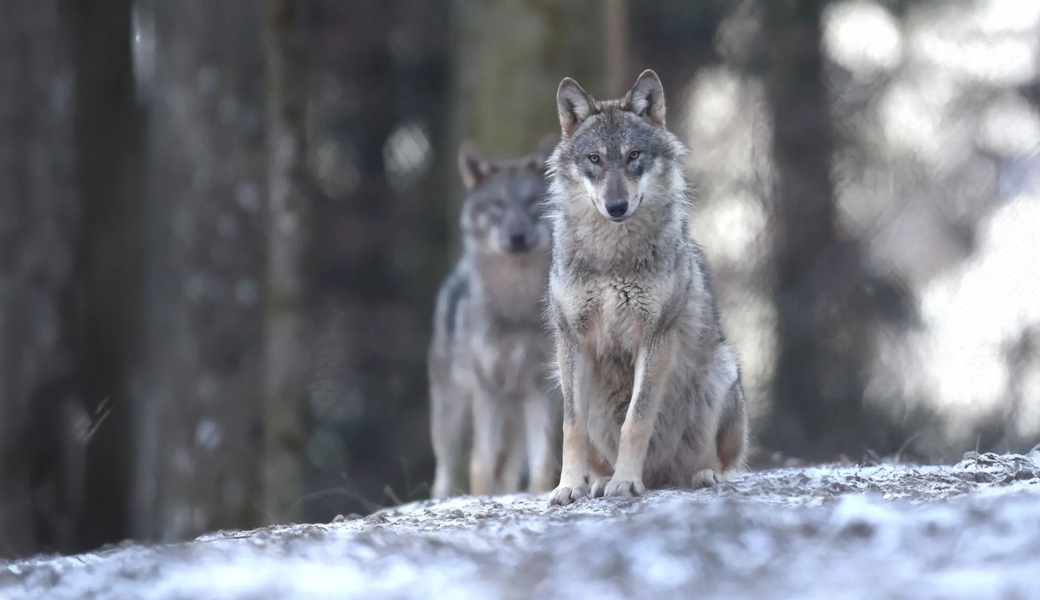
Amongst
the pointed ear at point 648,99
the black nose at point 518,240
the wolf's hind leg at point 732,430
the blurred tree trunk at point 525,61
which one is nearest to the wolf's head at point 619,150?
the pointed ear at point 648,99

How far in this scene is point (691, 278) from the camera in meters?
5.72

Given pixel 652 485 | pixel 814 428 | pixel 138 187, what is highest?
pixel 138 187

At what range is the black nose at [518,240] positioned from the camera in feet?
32.5

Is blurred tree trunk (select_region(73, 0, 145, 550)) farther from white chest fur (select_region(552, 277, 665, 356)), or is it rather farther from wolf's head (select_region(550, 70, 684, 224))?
white chest fur (select_region(552, 277, 665, 356))

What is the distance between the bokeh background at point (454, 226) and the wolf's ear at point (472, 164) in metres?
0.16

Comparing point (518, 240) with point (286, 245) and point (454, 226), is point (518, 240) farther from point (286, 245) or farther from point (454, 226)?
point (454, 226)

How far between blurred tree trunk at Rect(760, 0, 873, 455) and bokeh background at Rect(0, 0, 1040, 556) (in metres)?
0.03

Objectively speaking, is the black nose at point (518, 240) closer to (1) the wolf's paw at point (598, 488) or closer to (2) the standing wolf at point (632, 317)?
(2) the standing wolf at point (632, 317)

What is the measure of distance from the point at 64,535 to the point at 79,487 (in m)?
0.41

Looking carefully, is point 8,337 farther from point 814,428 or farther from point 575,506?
point 814,428

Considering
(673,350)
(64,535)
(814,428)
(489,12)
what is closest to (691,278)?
(673,350)

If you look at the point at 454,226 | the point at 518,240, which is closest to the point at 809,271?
the point at 454,226

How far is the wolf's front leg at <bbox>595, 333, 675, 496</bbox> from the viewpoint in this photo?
5363 millimetres

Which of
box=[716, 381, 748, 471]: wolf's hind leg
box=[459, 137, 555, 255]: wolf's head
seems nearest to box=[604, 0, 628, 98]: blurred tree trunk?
box=[459, 137, 555, 255]: wolf's head
